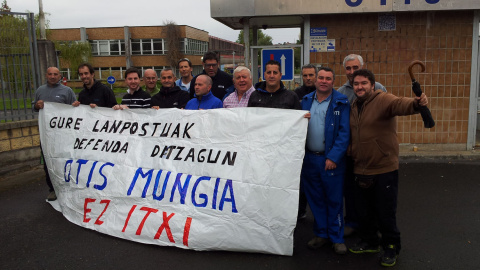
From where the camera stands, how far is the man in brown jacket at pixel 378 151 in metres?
3.73

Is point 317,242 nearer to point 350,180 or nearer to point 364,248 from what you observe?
point 364,248

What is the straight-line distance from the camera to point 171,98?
18.3 ft

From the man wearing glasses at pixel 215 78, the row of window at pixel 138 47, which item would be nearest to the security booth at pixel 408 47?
the man wearing glasses at pixel 215 78

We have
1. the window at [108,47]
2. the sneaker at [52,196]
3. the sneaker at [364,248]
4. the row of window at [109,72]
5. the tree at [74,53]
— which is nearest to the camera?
the sneaker at [364,248]

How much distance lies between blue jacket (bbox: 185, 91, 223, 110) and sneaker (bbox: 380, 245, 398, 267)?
2.40 m

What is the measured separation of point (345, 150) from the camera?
388cm

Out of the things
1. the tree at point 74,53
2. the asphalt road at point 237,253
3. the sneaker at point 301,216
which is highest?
the tree at point 74,53

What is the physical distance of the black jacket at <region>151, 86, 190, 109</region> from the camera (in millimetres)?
5531

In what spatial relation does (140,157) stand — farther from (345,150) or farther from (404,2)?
(404,2)

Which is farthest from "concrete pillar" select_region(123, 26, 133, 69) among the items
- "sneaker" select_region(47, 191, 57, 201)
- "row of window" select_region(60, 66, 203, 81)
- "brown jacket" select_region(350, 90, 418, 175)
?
"brown jacket" select_region(350, 90, 418, 175)

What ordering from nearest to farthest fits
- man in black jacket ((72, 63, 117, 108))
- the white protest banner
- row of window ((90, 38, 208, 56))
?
the white protest banner → man in black jacket ((72, 63, 117, 108)) → row of window ((90, 38, 208, 56))

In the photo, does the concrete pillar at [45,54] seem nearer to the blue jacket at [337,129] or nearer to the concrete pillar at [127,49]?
the blue jacket at [337,129]

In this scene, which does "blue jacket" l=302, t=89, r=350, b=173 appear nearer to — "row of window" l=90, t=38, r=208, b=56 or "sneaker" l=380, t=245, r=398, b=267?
"sneaker" l=380, t=245, r=398, b=267

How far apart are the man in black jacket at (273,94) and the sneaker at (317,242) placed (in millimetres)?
1353
